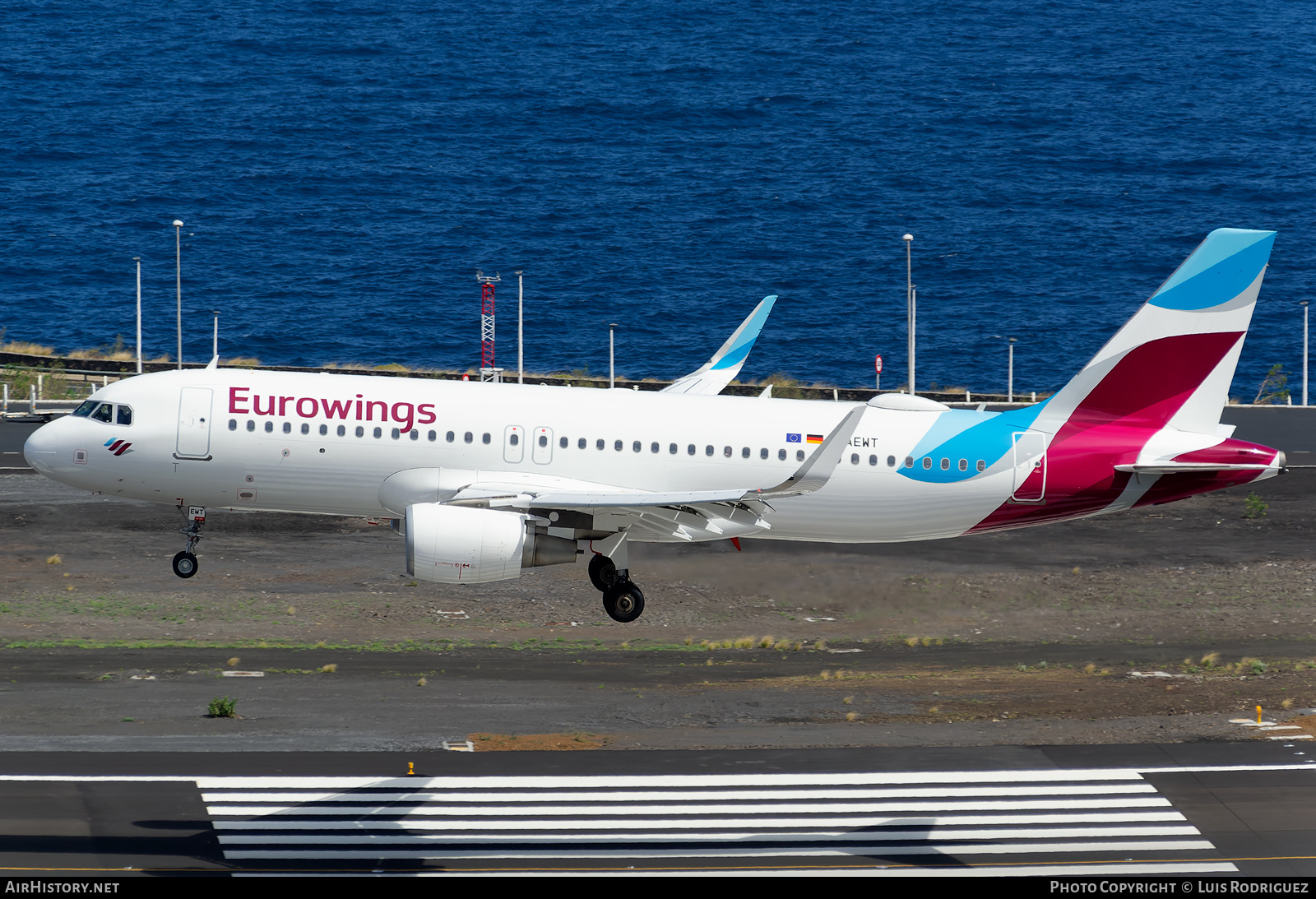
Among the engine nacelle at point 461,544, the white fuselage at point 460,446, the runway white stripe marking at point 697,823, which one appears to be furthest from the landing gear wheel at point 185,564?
the runway white stripe marking at point 697,823

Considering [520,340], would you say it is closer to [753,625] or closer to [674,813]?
[753,625]

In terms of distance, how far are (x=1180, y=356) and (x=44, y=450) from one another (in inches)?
1246

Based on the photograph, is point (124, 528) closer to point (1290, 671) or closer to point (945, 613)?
point (945, 613)

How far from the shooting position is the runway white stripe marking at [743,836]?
108 ft

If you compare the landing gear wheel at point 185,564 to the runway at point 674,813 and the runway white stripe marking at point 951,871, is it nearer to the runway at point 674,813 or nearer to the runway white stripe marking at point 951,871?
the runway at point 674,813

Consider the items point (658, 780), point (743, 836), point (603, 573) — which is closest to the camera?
point (743, 836)

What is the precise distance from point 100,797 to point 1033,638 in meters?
36.0

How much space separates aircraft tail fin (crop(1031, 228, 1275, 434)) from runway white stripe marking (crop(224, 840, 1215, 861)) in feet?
38.9

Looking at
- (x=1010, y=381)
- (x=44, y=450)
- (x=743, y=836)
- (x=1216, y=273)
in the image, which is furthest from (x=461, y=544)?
(x=1010, y=381)

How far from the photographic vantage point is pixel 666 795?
3694 centimetres

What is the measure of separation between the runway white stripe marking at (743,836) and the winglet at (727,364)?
18.7m

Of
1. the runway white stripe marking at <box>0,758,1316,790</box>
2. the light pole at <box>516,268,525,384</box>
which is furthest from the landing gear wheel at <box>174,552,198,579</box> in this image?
the light pole at <box>516,268,525,384</box>

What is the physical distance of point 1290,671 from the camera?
51000 millimetres

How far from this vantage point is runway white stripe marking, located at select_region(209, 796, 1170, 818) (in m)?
35.0
